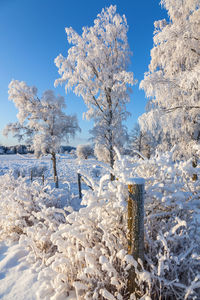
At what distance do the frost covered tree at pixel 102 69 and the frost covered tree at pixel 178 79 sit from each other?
2.25 m

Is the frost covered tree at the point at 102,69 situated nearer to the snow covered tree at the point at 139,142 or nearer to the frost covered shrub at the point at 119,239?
the frost covered shrub at the point at 119,239

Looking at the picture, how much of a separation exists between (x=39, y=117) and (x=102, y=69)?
18.8ft

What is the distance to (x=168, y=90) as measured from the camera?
512 centimetres

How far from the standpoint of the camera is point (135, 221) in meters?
1.64

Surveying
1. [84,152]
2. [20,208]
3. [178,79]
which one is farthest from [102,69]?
[84,152]

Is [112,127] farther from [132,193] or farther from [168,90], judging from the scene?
[132,193]

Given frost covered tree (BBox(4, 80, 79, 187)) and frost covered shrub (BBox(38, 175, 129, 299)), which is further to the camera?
frost covered tree (BBox(4, 80, 79, 187))

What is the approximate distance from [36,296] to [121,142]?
7749mm

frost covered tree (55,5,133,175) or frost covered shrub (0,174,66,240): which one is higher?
frost covered tree (55,5,133,175)

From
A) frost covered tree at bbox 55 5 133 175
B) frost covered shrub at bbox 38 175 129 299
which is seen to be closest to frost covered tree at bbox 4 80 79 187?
frost covered tree at bbox 55 5 133 175

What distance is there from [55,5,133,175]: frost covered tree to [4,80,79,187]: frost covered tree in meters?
3.37

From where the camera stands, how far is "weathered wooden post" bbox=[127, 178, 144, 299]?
5.33 feet

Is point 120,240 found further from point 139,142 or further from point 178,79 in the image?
point 139,142

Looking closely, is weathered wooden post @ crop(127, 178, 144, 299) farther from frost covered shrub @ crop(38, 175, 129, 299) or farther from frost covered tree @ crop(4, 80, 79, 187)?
frost covered tree @ crop(4, 80, 79, 187)
